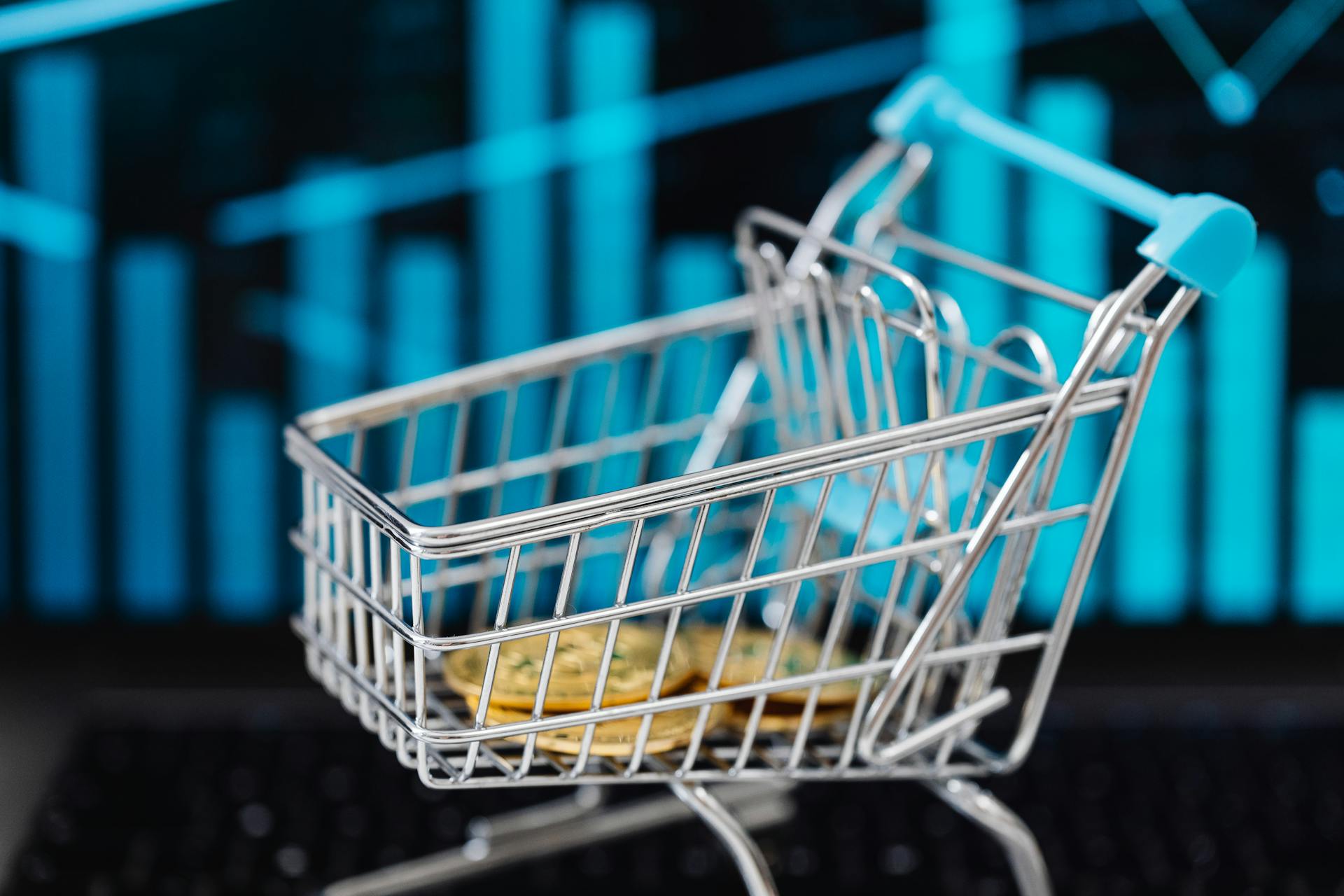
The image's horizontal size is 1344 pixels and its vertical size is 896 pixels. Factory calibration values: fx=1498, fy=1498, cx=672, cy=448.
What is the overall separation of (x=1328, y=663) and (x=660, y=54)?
110 cm

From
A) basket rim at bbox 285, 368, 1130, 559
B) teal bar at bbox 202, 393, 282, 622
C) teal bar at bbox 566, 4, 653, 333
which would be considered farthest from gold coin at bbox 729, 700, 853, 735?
teal bar at bbox 202, 393, 282, 622

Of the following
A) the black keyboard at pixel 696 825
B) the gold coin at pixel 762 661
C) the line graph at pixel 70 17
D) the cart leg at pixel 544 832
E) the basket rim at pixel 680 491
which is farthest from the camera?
the line graph at pixel 70 17

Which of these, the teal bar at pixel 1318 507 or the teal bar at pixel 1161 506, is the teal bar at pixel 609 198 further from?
the teal bar at pixel 1318 507

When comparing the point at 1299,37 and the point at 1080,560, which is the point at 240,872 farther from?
the point at 1299,37

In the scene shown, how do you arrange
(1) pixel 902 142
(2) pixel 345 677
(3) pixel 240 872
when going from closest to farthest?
(2) pixel 345 677
(1) pixel 902 142
(3) pixel 240 872

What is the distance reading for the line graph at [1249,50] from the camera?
1.70 meters

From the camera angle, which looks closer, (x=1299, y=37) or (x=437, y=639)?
(x=437, y=639)

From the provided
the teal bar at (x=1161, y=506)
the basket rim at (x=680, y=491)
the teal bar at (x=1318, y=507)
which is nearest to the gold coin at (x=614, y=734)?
the basket rim at (x=680, y=491)

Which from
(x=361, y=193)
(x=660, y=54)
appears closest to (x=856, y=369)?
(x=660, y=54)

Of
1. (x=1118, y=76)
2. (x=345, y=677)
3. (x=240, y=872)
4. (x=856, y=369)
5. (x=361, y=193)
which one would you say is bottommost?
(x=240, y=872)

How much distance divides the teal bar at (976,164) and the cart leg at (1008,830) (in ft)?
2.73

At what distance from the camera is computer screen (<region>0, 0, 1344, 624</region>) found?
1700mm

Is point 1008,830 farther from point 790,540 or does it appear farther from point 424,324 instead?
point 424,324

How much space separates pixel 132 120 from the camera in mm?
1706
